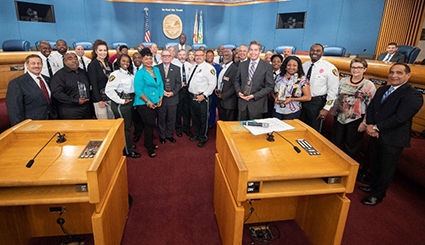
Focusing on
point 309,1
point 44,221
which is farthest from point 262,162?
point 309,1

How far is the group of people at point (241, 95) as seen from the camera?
2500 millimetres

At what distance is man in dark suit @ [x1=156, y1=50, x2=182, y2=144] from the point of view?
12.6 feet

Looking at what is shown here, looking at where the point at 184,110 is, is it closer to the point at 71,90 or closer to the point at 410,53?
the point at 71,90

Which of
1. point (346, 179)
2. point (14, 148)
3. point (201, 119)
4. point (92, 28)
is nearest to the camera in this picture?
point (346, 179)

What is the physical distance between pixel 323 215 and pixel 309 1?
9318 mm

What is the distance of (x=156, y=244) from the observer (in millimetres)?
2105

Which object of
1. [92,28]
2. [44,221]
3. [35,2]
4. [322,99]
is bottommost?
[44,221]

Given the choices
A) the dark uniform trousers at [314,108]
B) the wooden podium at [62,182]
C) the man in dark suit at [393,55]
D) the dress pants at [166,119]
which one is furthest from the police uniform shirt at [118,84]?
the man in dark suit at [393,55]

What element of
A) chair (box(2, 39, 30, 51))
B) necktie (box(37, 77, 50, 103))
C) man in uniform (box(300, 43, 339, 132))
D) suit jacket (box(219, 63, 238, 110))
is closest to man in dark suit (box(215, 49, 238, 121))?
suit jacket (box(219, 63, 238, 110))

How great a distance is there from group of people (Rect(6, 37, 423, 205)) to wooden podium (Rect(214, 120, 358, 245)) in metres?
0.90

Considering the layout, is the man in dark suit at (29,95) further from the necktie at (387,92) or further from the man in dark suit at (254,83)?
the necktie at (387,92)

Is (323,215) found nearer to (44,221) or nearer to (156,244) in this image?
(156,244)

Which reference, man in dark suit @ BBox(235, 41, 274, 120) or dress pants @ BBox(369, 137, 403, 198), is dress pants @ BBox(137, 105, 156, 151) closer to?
man in dark suit @ BBox(235, 41, 274, 120)

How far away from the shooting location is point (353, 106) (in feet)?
9.43
